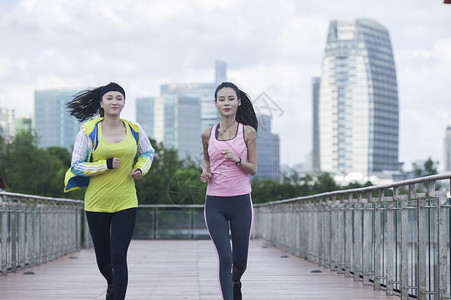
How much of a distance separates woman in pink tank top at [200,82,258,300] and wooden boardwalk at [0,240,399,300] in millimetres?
2126

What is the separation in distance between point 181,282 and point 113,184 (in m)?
4.33

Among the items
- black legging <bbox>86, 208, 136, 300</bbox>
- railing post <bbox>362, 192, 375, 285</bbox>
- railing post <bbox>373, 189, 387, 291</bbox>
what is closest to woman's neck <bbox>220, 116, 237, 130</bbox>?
black legging <bbox>86, 208, 136, 300</bbox>

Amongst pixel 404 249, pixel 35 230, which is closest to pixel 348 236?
A: pixel 404 249

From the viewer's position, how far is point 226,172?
668 cm

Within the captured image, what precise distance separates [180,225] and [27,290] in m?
18.7

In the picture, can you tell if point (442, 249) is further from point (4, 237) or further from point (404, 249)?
point (4, 237)

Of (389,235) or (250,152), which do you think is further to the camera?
(389,235)

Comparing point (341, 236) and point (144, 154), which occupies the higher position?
point (144, 154)

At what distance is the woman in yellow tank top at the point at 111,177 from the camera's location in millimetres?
6539

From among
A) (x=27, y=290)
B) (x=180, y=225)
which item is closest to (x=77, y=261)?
(x=27, y=290)

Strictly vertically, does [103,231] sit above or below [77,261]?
above

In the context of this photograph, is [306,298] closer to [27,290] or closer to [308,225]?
[27,290]

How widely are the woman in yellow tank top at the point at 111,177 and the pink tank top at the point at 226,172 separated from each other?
19.0 inches

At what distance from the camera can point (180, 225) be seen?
28312 millimetres
